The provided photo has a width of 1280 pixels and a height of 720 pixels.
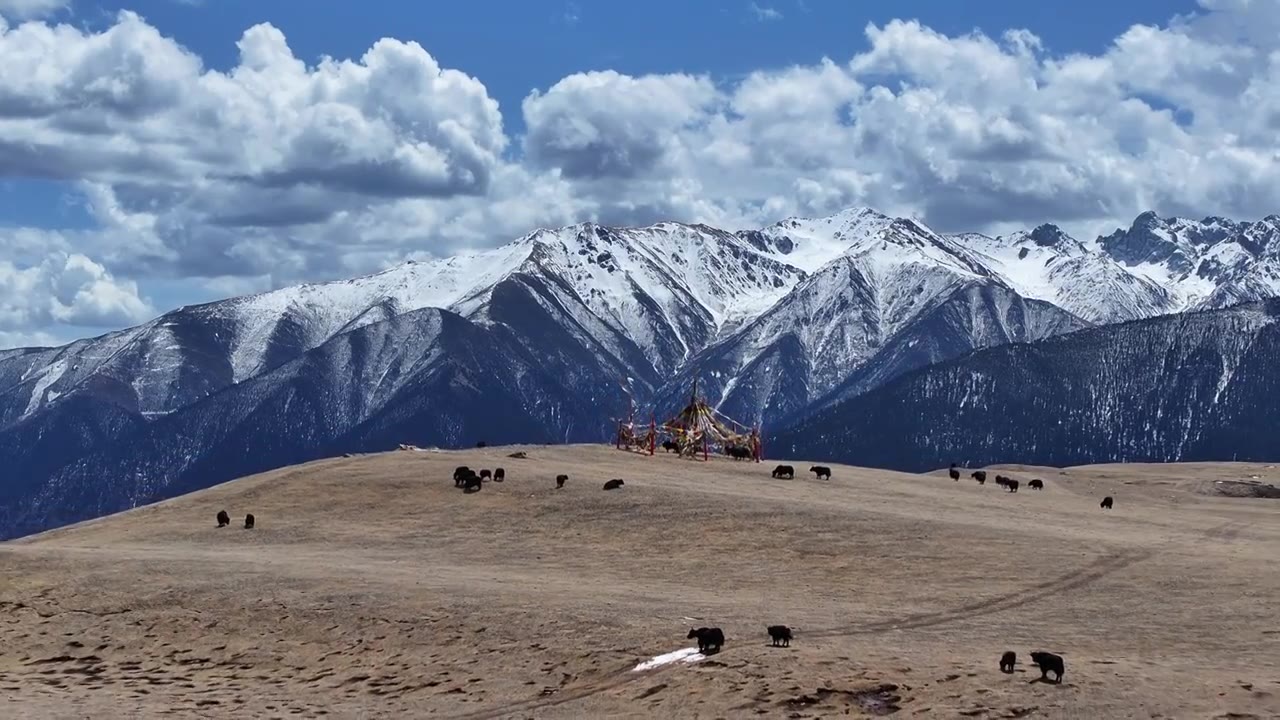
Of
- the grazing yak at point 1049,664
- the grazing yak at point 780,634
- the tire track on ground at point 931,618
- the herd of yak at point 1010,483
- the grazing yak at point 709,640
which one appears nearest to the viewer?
the grazing yak at point 1049,664

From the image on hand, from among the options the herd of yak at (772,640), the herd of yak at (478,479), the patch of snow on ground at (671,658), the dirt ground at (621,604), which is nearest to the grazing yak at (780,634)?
the herd of yak at (772,640)

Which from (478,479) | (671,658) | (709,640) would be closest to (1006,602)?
(709,640)

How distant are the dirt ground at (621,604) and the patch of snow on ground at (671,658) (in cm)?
44

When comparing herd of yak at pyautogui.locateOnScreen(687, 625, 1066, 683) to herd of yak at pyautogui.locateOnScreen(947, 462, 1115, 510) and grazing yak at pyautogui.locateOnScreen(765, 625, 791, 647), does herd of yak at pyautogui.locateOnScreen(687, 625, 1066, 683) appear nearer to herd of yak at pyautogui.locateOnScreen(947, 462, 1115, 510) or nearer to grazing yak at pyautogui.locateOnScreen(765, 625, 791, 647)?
grazing yak at pyautogui.locateOnScreen(765, 625, 791, 647)

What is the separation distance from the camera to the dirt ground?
44281 millimetres

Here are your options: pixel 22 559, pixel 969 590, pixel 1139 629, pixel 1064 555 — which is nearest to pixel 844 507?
pixel 1064 555

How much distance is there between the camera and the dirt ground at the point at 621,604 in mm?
44281

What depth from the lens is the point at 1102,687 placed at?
41.6 metres

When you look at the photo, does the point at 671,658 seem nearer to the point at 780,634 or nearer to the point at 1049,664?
the point at 780,634

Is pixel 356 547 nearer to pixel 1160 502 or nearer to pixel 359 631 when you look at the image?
pixel 359 631

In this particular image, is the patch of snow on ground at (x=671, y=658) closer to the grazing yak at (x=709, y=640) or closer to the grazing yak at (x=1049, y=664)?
the grazing yak at (x=709, y=640)

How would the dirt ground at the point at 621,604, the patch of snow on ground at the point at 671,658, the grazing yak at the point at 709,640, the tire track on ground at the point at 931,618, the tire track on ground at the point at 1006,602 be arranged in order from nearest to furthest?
the dirt ground at the point at 621,604
the tire track on ground at the point at 931,618
the patch of snow on ground at the point at 671,658
the grazing yak at the point at 709,640
the tire track on ground at the point at 1006,602

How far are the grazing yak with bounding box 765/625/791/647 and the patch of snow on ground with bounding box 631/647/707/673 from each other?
7.29 feet

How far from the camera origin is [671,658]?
155 ft
